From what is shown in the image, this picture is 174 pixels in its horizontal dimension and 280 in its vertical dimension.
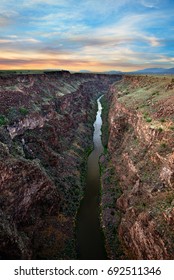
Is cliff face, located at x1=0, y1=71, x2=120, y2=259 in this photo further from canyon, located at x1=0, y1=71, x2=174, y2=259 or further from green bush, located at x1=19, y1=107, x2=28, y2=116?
canyon, located at x1=0, y1=71, x2=174, y2=259

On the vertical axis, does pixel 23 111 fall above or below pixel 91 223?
above

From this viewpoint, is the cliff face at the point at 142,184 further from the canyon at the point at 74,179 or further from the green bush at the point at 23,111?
the green bush at the point at 23,111

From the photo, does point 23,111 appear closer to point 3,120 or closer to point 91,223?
point 3,120

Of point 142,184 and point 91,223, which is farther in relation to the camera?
point 91,223

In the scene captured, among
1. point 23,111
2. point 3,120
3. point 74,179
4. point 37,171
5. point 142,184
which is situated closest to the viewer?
point 142,184

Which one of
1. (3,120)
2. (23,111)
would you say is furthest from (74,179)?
(23,111)

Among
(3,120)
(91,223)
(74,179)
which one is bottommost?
(91,223)
